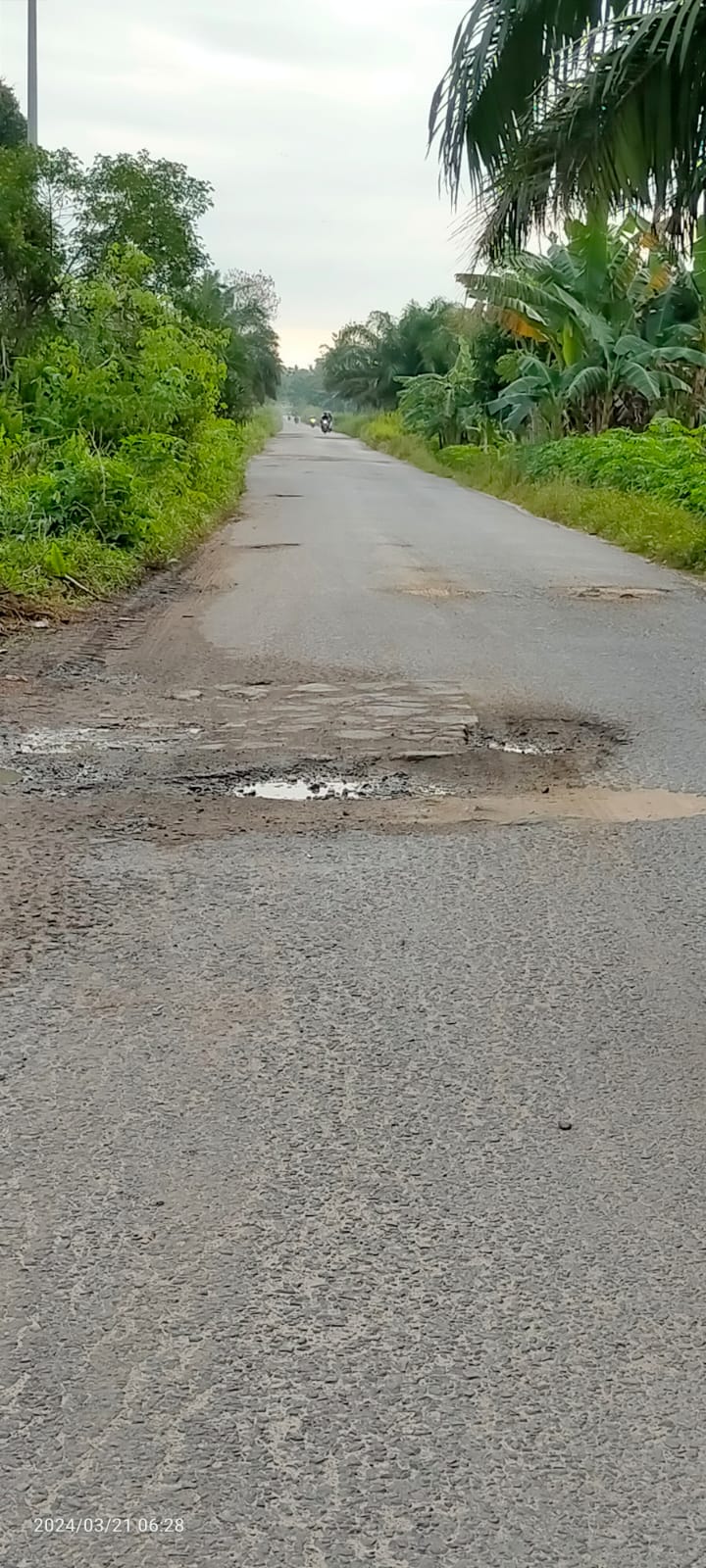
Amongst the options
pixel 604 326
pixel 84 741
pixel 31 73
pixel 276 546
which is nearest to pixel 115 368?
pixel 276 546

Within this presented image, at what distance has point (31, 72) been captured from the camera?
1998 centimetres

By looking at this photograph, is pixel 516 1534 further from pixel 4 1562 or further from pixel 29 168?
pixel 29 168

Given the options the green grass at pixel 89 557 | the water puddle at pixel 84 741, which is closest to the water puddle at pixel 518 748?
the water puddle at pixel 84 741

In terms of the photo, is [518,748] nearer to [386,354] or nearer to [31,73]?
[31,73]

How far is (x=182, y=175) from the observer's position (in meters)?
26.2

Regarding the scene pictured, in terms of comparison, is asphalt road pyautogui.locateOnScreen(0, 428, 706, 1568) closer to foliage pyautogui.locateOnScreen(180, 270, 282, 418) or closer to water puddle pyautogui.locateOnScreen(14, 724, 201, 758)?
water puddle pyautogui.locateOnScreen(14, 724, 201, 758)

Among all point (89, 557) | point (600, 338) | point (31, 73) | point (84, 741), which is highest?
point (31, 73)

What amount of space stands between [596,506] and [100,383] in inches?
305

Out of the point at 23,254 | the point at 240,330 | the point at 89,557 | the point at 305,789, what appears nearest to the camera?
the point at 305,789

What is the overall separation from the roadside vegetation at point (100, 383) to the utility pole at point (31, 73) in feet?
0.95

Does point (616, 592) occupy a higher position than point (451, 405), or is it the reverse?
point (451, 405)

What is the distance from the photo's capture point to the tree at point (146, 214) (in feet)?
79.2

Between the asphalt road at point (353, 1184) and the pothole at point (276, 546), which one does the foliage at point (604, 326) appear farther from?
the asphalt road at point (353, 1184)

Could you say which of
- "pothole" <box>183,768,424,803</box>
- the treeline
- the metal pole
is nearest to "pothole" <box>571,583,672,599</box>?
"pothole" <box>183,768,424,803</box>
